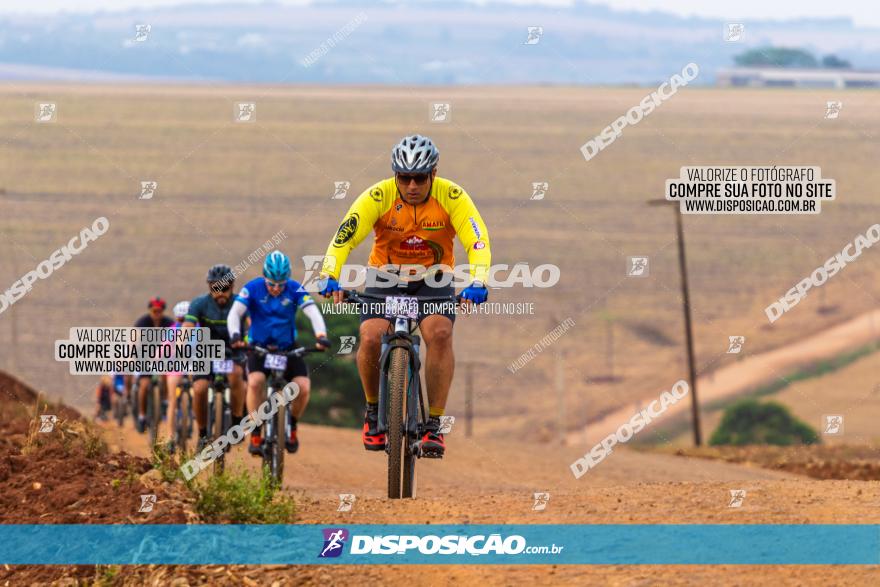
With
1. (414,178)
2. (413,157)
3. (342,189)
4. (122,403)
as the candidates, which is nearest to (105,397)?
(122,403)

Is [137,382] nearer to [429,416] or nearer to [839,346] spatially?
[429,416]

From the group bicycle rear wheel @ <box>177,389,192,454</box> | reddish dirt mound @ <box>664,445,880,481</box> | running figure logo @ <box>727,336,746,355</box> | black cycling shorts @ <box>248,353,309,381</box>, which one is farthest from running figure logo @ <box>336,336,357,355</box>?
running figure logo @ <box>727,336,746,355</box>

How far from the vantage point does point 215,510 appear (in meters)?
10.9

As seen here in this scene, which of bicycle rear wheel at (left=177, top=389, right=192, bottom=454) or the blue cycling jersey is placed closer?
the blue cycling jersey

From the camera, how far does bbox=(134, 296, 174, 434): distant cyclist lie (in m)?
19.8

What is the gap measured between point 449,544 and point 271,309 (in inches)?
180

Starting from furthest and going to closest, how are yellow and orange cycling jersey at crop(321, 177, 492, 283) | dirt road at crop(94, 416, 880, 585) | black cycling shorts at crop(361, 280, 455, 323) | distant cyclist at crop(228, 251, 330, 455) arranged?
distant cyclist at crop(228, 251, 330, 455), yellow and orange cycling jersey at crop(321, 177, 492, 283), black cycling shorts at crop(361, 280, 455, 323), dirt road at crop(94, 416, 880, 585)

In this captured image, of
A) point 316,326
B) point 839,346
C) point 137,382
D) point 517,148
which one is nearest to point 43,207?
point 517,148

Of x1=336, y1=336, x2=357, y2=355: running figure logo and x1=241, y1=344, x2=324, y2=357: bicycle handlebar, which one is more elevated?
x1=336, y1=336, x2=357, y2=355: running figure logo

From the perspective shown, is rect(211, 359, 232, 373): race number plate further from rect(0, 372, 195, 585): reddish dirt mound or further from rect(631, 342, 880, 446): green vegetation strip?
rect(631, 342, 880, 446): green vegetation strip

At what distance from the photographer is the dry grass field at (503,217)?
2557 inches

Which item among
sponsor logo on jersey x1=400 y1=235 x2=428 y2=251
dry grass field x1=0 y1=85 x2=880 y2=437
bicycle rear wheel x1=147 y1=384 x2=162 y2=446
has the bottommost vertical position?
bicycle rear wheel x1=147 y1=384 x2=162 y2=446

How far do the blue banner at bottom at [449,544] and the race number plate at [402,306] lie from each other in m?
1.85

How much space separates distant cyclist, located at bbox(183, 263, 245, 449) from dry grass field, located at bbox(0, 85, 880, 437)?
2659 cm
